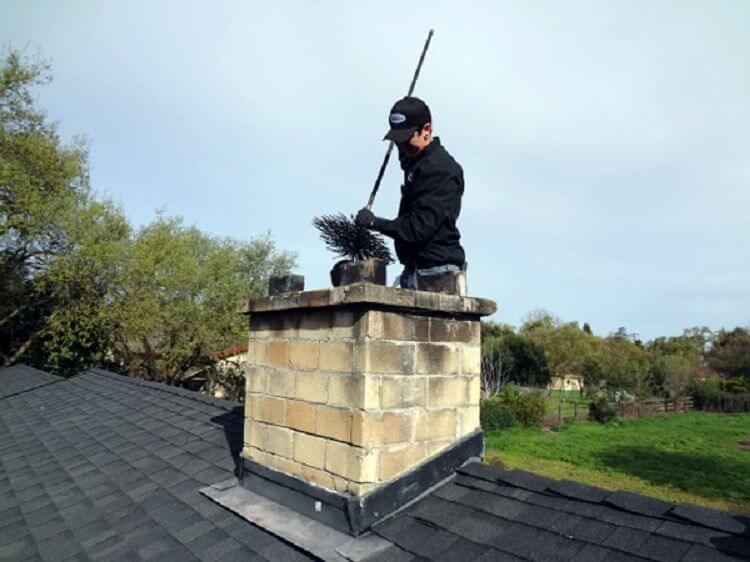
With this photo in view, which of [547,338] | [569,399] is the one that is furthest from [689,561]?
[547,338]

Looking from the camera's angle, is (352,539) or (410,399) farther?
(410,399)

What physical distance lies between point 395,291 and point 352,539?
4.23 feet

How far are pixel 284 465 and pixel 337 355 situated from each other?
0.90 meters

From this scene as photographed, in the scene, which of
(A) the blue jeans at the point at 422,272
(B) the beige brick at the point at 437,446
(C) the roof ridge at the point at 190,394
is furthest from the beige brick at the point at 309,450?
(C) the roof ridge at the point at 190,394

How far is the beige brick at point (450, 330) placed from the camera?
10.2 feet

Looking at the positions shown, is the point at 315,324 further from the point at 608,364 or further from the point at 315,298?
the point at 608,364

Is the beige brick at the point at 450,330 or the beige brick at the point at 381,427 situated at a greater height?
the beige brick at the point at 450,330

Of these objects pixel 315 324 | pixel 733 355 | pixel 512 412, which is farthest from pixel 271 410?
pixel 733 355

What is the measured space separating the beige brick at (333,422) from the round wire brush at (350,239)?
1097 mm

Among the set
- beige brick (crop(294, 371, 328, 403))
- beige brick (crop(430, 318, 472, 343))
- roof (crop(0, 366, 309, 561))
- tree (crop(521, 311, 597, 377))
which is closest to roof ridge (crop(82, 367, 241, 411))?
roof (crop(0, 366, 309, 561))

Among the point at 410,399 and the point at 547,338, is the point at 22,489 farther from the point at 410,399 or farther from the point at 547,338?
the point at 547,338

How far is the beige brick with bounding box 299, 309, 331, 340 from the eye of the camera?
3.05 m

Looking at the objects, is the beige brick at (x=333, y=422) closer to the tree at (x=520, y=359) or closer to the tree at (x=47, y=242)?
the tree at (x=47, y=242)

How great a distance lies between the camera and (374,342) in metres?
2.76
